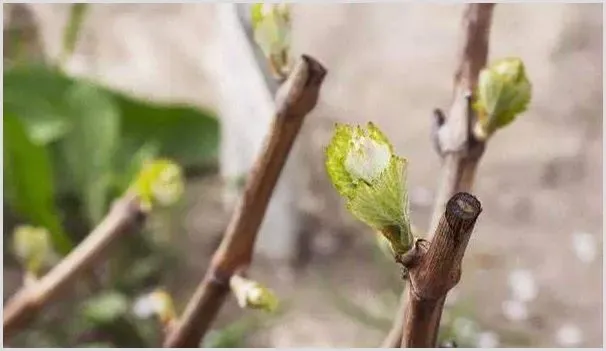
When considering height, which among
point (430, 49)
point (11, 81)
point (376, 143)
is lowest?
point (376, 143)

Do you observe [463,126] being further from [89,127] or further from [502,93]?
[89,127]

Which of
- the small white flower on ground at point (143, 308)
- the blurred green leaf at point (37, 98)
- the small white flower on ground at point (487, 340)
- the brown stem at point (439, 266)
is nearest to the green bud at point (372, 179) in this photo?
the brown stem at point (439, 266)

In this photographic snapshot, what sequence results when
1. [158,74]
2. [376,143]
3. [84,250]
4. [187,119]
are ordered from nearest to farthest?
[376,143] → [84,250] → [187,119] → [158,74]

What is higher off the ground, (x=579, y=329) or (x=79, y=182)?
(x=579, y=329)

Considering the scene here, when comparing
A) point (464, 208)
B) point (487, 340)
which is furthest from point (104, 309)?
point (464, 208)

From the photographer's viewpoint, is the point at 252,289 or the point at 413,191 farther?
the point at 413,191

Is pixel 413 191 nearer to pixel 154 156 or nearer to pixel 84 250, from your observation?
pixel 154 156

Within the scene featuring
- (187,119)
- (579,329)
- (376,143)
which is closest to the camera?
(376,143)

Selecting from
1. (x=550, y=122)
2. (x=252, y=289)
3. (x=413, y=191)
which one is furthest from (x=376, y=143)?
(x=550, y=122)
